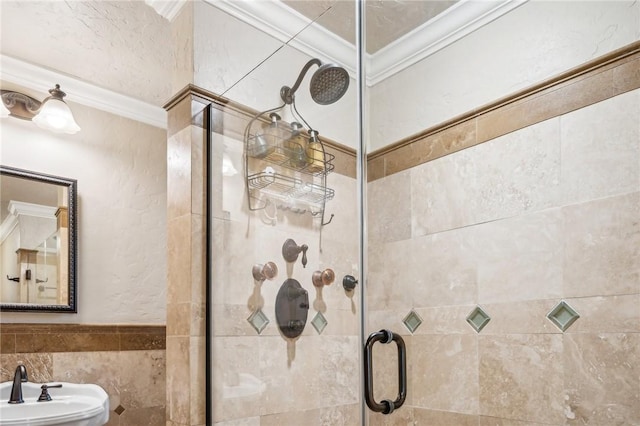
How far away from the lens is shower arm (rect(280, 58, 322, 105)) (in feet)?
4.59

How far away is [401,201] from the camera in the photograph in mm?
1618

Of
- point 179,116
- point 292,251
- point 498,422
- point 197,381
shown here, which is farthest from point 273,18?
point 498,422

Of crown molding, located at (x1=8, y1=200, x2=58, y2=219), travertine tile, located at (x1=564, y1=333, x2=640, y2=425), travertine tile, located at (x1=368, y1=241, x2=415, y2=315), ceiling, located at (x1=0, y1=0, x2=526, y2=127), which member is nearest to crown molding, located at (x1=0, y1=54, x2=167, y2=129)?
ceiling, located at (x1=0, y1=0, x2=526, y2=127)

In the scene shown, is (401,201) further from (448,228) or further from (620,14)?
(620,14)

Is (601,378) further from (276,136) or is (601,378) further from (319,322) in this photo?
(276,136)

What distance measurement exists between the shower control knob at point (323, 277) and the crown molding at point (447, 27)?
2.57 feet

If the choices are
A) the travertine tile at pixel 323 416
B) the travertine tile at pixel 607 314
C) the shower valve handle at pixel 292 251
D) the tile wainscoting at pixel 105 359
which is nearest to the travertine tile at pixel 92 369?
the tile wainscoting at pixel 105 359

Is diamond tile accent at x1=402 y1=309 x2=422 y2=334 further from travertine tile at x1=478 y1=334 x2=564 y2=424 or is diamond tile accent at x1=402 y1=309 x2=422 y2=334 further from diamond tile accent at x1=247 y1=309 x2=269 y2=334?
diamond tile accent at x1=247 y1=309 x2=269 y2=334

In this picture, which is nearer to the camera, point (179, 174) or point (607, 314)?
point (607, 314)

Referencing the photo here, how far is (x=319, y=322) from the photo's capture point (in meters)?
1.33

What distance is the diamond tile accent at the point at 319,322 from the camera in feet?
4.34

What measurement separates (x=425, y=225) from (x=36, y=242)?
6.29 feet

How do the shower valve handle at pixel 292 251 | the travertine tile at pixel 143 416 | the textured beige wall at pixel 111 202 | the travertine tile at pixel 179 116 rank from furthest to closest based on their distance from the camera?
the travertine tile at pixel 143 416
the textured beige wall at pixel 111 202
the travertine tile at pixel 179 116
the shower valve handle at pixel 292 251

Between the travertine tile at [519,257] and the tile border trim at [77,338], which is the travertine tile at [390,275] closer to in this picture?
the travertine tile at [519,257]
